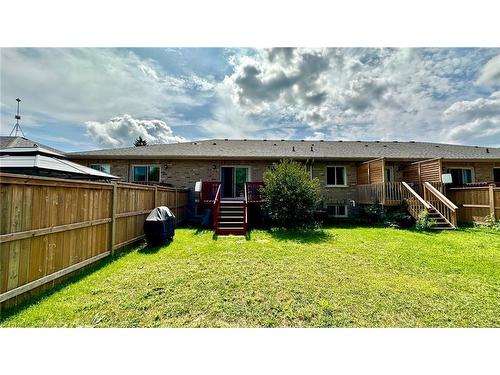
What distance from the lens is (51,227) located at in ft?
12.2

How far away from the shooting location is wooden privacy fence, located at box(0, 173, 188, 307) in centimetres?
302

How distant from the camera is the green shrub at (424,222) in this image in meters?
9.16

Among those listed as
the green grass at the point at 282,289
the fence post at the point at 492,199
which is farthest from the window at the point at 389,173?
the green grass at the point at 282,289

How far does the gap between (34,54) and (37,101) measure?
15.2ft

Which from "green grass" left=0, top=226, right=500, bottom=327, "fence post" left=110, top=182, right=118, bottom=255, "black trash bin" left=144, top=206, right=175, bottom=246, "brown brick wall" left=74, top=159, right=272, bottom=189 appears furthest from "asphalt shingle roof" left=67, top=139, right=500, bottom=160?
"green grass" left=0, top=226, right=500, bottom=327

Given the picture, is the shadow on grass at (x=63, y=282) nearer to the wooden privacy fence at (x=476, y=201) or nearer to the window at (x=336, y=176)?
the window at (x=336, y=176)

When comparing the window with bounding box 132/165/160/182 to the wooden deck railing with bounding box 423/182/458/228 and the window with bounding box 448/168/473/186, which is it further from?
the window with bounding box 448/168/473/186

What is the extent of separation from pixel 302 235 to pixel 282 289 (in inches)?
185

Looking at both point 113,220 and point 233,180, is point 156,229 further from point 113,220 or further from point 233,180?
point 233,180

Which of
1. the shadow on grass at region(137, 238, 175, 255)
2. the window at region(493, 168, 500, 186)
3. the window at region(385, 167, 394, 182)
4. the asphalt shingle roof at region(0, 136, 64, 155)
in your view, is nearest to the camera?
the shadow on grass at region(137, 238, 175, 255)

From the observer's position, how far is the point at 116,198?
19.1ft

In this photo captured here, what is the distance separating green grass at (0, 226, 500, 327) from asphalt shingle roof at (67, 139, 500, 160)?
6983 millimetres

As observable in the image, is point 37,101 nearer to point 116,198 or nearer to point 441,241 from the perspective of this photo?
point 116,198
